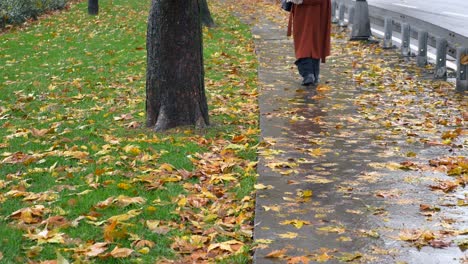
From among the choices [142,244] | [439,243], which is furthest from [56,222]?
[439,243]

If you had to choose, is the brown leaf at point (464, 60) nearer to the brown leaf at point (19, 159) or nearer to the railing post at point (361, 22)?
the railing post at point (361, 22)

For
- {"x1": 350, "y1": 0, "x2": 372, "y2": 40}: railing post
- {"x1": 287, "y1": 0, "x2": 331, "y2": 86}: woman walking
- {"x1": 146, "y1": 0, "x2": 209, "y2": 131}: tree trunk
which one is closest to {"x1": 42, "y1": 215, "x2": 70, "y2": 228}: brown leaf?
{"x1": 146, "y1": 0, "x2": 209, "y2": 131}: tree trunk

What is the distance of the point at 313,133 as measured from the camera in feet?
25.7

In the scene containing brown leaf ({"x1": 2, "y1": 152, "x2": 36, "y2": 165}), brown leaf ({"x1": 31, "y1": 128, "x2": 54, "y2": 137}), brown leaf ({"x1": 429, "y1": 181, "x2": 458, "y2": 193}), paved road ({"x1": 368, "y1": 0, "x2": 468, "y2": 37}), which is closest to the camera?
brown leaf ({"x1": 429, "y1": 181, "x2": 458, "y2": 193})

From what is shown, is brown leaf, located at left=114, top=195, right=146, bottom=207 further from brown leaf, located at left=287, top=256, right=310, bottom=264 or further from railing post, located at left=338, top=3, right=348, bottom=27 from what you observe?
railing post, located at left=338, top=3, right=348, bottom=27

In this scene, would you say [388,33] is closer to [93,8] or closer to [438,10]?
[438,10]

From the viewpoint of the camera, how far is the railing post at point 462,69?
1025 centimetres

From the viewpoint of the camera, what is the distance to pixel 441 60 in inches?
445

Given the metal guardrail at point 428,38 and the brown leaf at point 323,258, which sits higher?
the metal guardrail at point 428,38

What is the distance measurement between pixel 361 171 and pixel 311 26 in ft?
14.5

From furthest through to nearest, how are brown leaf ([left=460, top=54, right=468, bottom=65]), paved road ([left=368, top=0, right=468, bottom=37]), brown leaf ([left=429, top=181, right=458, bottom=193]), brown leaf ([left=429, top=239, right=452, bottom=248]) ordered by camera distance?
paved road ([left=368, top=0, right=468, bottom=37]) < brown leaf ([left=460, top=54, right=468, bottom=65]) < brown leaf ([left=429, top=181, right=458, bottom=193]) < brown leaf ([left=429, top=239, right=452, bottom=248])

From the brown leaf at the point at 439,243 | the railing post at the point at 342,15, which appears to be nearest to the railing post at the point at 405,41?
the railing post at the point at 342,15

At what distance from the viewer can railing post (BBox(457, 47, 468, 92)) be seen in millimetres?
10250

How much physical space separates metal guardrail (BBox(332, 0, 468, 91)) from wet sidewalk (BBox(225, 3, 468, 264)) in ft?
1.07
